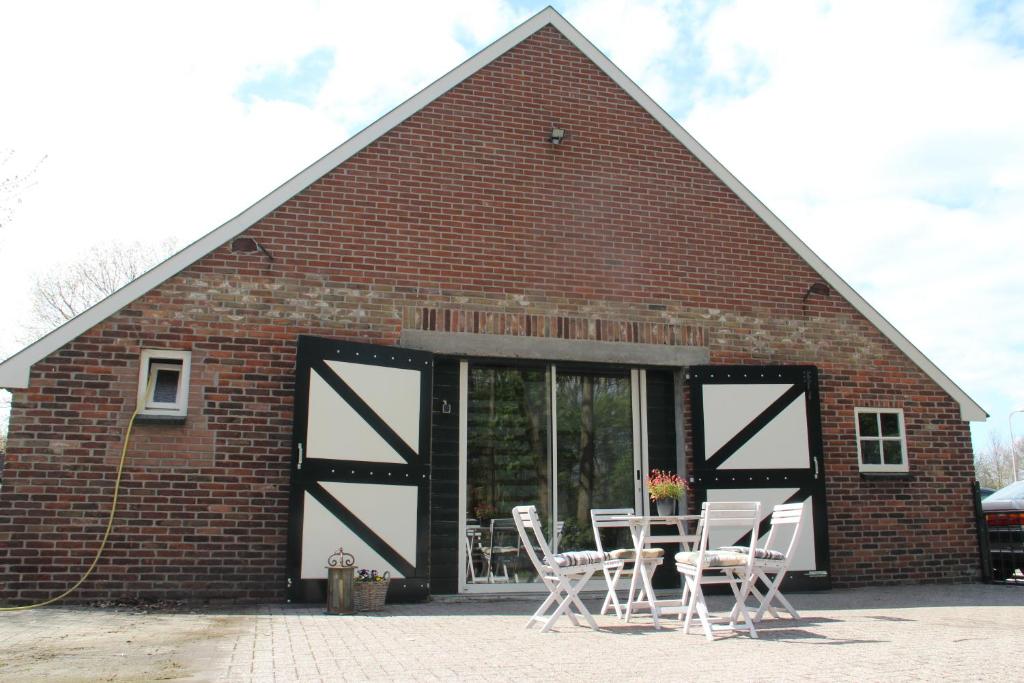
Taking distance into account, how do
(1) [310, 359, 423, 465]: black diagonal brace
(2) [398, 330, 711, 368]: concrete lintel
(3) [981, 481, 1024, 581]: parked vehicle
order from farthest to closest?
(3) [981, 481, 1024, 581]: parked vehicle → (2) [398, 330, 711, 368]: concrete lintel → (1) [310, 359, 423, 465]: black diagonal brace

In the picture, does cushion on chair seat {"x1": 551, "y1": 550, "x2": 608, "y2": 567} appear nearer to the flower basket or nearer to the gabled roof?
the flower basket

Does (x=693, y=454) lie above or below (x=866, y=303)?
below

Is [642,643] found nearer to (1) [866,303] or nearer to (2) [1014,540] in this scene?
(1) [866,303]

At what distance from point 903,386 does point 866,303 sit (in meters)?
1.05

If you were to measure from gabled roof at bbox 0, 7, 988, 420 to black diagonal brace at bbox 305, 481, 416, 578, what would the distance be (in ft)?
7.95

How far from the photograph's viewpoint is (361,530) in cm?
809

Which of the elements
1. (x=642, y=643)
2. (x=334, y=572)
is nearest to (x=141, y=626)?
(x=334, y=572)

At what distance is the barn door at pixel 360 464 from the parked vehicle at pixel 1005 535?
22.4 ft

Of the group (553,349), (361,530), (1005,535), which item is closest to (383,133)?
(553,349)

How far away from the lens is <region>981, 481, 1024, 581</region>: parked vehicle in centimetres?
1071

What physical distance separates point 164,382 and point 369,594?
2722 mm

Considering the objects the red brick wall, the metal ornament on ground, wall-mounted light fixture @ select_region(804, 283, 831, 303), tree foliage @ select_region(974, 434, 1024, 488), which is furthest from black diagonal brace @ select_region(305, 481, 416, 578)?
tree foliage @ select_region(974, 434, 1024, 488)

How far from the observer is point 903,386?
10375mm

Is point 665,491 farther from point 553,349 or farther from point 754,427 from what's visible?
point 754,427
